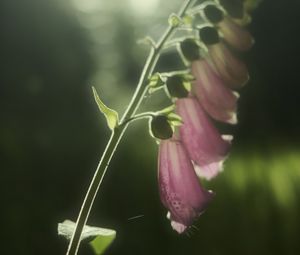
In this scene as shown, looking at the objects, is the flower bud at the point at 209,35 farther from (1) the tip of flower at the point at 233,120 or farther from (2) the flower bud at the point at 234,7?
(1) the tip of flower at the point at 233,120

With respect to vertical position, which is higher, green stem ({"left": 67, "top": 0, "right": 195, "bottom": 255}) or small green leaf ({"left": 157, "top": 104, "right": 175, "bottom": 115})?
green stem ({"left": 67, "top": 0, "right": 195, "bottom": 255})

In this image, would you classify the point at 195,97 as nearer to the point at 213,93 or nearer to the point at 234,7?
the point at 213,93

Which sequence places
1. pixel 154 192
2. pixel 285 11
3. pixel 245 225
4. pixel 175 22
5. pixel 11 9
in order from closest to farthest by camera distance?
pixel 175 22 < pixel 245 225 < pixel 154 192 < pixel 11 9 < pixel 285 11

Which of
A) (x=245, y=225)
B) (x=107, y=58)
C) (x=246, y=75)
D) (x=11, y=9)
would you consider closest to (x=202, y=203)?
(x=246, y=75)

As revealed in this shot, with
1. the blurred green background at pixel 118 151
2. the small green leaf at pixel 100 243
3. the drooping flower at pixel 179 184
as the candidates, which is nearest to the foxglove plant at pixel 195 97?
the drooping flower at pixel 179 184

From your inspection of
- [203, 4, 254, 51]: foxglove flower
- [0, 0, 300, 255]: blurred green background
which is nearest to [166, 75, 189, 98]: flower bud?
[203, 4, 254, 51]: foxglove flower

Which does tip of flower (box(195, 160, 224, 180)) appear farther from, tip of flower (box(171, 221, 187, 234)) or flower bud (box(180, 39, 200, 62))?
flower bud (box(180, 39, 200, 62))

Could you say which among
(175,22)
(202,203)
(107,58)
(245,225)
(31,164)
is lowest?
(107,58)

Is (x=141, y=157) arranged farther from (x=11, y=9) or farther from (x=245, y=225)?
(x=11, y=9)
